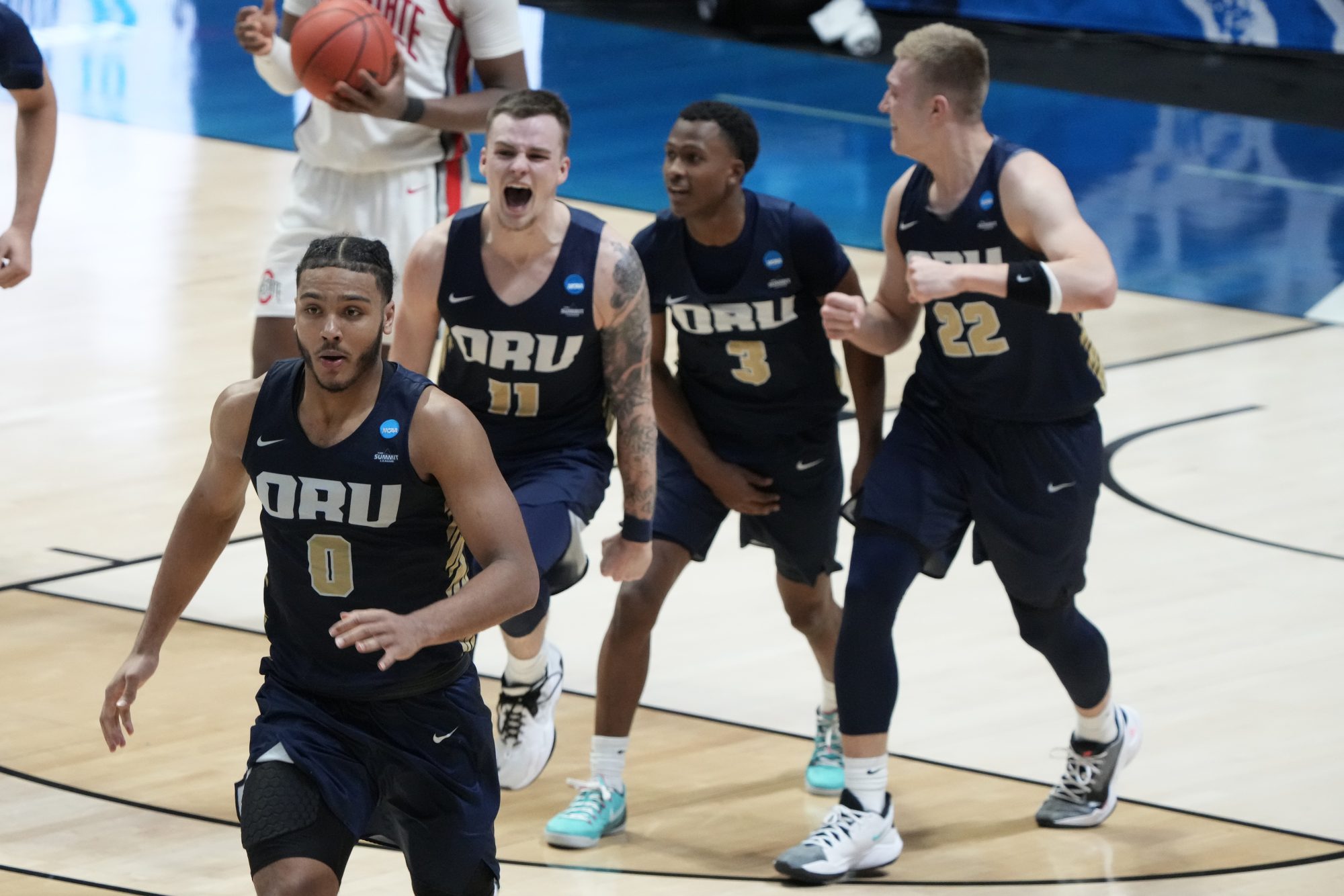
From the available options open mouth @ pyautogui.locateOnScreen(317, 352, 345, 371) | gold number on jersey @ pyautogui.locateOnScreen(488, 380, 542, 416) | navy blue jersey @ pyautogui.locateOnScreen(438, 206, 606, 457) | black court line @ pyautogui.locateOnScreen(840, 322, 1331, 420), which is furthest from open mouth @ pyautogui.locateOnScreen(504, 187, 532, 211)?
black court line @ pyautogui.locateOnScreen(840, 322, 1331, 420)

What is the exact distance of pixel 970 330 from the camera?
5.35 meters

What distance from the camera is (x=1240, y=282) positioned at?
39.3 ft

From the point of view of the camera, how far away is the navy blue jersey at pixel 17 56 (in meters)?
6.10

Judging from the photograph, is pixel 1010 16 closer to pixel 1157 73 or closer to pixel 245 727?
pixel 1157 73

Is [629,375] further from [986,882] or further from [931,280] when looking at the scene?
[986,882]

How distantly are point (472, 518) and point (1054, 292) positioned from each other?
62.3 inches

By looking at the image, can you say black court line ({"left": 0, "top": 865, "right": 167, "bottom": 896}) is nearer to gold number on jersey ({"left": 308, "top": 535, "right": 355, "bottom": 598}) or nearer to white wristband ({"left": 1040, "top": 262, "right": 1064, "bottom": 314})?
gold number on jersey ({"left": 308, "top": 535, "right": 355, "bottom": 598})

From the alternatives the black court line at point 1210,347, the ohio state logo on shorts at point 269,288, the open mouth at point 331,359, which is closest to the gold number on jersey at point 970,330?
the open mouth at point 331,359

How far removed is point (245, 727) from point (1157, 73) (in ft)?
47.0

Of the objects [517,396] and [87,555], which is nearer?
[517,396]

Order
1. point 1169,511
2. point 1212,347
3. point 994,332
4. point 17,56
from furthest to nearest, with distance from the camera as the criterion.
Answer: point 1212,347 → point 1169,511 → point 17,56 → point 994,332

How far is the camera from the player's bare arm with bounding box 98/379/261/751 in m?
4.14

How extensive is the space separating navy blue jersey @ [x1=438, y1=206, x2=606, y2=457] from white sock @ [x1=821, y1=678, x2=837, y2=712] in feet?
3.11

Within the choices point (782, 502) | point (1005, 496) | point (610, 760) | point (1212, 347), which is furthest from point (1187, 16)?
point (610, 760)
